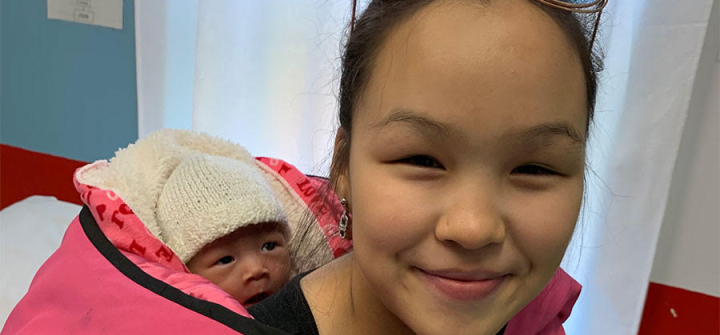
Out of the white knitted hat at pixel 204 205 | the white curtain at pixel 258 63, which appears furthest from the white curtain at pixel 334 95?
the white knitted hat at pixel 204 205

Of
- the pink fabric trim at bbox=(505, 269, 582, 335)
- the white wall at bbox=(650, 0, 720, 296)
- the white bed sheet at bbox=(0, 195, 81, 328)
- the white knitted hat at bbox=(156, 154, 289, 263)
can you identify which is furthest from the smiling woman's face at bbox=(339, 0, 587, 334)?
the white bed sheet at bbox=(0, 195, 81, 328)

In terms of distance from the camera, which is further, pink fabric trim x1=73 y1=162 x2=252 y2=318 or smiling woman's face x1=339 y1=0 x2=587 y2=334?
pink fabric trim x1=73 y1=162 x2=252 y2=318

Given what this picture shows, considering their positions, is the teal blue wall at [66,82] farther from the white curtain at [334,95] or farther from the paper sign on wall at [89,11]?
the white curtain at [334,95]

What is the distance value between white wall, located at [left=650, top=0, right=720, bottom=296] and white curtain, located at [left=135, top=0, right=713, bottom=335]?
0.14 m

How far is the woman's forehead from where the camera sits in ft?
1.80

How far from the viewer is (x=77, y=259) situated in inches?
29.3

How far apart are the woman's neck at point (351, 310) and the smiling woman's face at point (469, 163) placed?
12cm

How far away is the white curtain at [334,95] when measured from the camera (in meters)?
1.16

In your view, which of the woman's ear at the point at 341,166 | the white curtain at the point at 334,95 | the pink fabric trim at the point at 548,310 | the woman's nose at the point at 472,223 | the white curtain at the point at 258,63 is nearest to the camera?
the woman's nose at the point at 472,223

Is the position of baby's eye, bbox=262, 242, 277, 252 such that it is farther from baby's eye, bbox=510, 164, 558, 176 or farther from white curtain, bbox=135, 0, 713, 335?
baby's eye, bbox=510, 164, 558, 176

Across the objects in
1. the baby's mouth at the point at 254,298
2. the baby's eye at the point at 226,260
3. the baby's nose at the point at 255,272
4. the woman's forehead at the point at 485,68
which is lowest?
the baby's mouth at the point at 254,298

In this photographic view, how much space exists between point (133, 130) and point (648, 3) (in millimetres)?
1321

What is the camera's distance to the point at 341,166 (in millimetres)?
723

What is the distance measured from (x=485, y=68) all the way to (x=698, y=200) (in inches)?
40.0
